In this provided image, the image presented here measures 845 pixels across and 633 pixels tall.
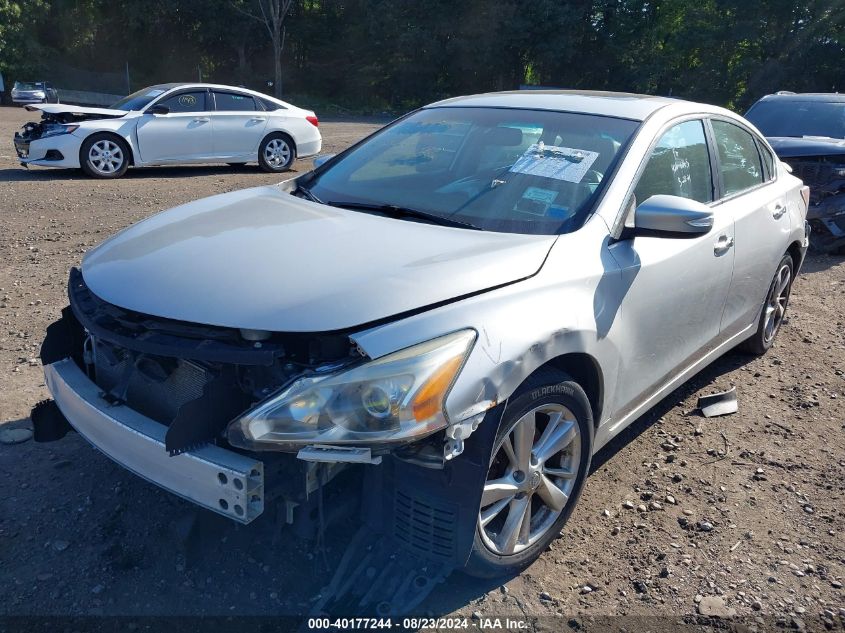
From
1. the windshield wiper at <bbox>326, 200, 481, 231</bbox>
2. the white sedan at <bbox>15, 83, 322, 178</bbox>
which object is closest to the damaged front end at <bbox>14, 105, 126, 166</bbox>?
the white sedan at <bbox>15, 83, 322, 178</bbox>

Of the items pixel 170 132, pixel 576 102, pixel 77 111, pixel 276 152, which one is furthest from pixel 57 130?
pixel 576 102

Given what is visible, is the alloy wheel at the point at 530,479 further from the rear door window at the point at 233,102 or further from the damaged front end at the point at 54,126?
the rear door window at the point at 233,102

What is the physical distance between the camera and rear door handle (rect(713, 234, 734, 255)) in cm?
371

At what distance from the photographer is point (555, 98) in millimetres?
3881

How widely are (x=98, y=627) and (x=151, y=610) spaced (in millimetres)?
172

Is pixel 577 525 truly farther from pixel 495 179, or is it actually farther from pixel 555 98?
pixel 555 98

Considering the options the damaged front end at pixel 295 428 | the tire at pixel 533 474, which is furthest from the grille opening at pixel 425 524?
the tire at pixel 533 474

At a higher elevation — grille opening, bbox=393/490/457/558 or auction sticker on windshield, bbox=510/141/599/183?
auction sticker on windshield, bbox=510/141/599/183

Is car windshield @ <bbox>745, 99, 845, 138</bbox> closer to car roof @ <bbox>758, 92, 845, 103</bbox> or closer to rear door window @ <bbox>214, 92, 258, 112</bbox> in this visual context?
car roof @ <bbox>758, 92, 845, 103</bbox>

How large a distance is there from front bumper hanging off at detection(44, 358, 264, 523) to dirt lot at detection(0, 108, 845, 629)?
343 millimetres

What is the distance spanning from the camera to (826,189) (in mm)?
8055

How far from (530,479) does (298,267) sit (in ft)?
3.82

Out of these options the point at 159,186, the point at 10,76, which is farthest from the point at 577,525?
the point at 10,76

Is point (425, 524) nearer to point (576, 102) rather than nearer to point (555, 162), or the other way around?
point (555, 162)
